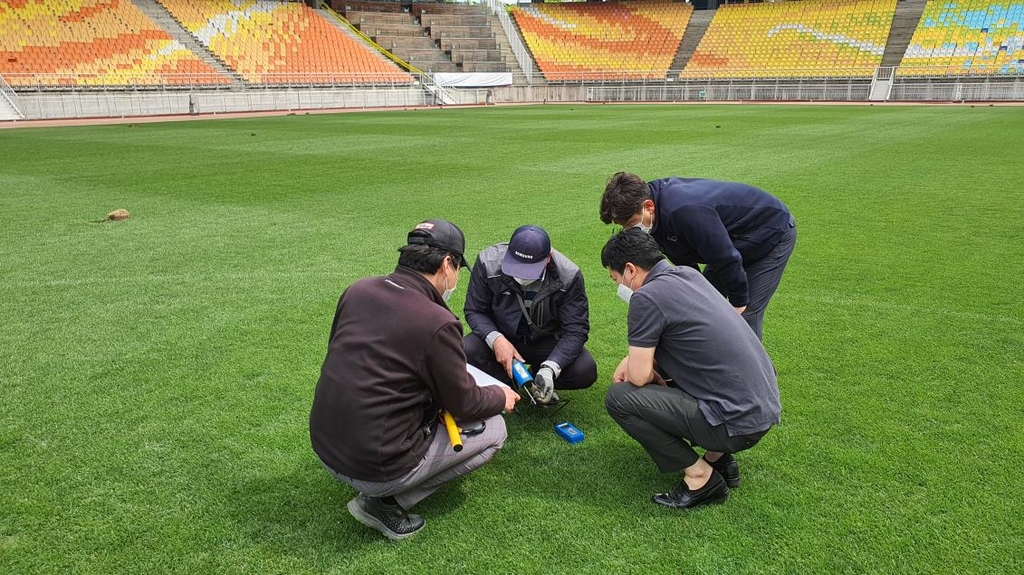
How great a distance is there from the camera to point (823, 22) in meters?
46.3

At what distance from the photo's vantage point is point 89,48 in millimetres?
32312

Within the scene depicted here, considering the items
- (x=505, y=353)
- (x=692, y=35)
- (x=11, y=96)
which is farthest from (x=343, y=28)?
(x=505, y=353)

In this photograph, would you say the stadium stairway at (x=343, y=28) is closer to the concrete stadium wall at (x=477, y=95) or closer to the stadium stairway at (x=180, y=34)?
the concrete stadium wall at (x=477, y=95)

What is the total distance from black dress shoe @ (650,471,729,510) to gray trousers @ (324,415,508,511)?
2.82ft

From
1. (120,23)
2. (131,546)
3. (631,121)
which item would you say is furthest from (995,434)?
(120,23)

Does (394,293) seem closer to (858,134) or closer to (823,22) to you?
(858,134)

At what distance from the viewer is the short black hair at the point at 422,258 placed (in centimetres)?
290

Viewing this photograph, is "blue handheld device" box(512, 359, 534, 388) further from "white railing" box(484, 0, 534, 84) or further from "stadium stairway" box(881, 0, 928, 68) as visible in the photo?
"white railing" box(484, 0, 534, 84)

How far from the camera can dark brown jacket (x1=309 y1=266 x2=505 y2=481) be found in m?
2.72

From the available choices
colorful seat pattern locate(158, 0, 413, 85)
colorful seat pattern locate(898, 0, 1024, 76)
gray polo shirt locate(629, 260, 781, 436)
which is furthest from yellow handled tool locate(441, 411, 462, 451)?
colorful seat pattern locate(898, 0, 1024, 76)

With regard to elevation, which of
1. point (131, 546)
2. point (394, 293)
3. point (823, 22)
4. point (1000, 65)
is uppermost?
point (823, 22)

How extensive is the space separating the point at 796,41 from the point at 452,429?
50209 mm

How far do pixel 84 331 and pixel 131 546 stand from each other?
3.12m

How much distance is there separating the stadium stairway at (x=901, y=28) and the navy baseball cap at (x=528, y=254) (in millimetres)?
45180
